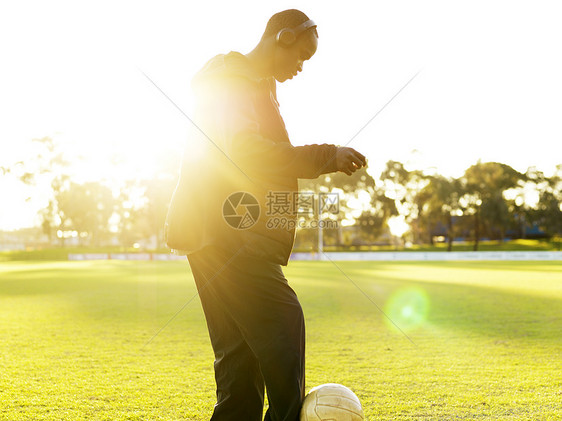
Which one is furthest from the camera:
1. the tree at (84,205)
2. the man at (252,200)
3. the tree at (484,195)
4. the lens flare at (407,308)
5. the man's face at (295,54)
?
the tree at (84,205)

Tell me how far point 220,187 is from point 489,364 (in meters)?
4.15

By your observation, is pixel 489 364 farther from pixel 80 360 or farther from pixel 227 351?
pixel 80 360

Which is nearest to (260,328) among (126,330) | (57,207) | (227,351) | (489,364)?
(227,351)

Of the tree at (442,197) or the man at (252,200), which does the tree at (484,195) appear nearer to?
the tree at (442,197)

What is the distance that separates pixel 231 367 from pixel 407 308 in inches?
332

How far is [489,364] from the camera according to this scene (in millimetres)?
5180

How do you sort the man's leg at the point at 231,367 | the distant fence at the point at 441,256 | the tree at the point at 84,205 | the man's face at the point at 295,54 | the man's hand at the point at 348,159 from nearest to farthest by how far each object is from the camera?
1. the man's hand at the point at 348,159
2. the man's face at the point at 295,54
3. the man's leg at the point at 231,367
4. the distant fence at the point at 441,256
5. the tree at the point at 84,205

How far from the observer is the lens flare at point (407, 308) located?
8.18m

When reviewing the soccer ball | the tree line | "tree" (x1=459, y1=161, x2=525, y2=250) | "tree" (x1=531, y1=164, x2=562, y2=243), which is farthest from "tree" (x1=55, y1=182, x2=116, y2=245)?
the soccer ball

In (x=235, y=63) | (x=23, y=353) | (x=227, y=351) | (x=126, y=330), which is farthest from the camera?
(x=126, y=330)

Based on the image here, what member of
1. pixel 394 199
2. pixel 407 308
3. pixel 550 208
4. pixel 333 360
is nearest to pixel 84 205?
pixel 394 199

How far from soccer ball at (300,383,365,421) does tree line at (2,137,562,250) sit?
62.2 m
